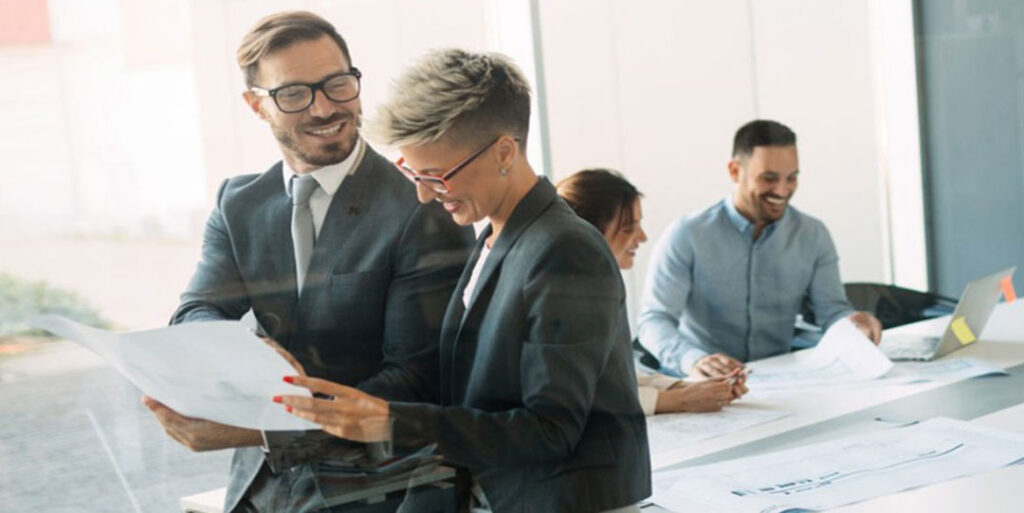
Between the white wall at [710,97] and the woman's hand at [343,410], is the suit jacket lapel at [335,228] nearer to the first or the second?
the woman's hand at [343,410]

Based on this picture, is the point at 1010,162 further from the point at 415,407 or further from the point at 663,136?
the point at 415,407

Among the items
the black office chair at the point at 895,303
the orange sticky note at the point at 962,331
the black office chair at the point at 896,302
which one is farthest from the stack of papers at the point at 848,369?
the black office chair at the point at 896,302

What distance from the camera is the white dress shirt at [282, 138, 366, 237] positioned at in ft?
4.38

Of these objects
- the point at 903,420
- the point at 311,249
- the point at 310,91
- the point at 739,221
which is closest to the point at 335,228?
the point at 311,249

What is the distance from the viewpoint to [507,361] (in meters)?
1.37

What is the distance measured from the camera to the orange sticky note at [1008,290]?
299 cm

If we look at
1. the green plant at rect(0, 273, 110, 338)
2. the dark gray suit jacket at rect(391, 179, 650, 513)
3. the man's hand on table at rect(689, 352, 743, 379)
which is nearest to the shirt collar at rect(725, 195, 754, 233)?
the man's hand on table at rect(689, 352, 743, 379)

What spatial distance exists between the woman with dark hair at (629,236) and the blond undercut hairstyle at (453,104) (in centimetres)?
17

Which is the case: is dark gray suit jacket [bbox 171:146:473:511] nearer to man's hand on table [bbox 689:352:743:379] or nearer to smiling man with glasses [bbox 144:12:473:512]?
smiling man with glasses [bbox 144:12:473:512]

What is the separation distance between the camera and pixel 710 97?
8.21 ft

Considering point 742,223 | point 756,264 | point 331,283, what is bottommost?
point 756,264

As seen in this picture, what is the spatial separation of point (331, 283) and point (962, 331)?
1.75 metres

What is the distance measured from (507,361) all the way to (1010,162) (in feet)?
8.87

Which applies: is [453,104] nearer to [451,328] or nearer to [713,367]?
[451,328]
